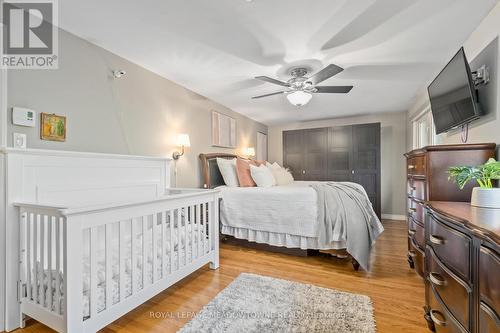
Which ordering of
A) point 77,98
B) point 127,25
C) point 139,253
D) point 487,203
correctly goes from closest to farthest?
point 487,203, point 139,253, point 127,25, point 77,98

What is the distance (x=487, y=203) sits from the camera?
4.19 feet

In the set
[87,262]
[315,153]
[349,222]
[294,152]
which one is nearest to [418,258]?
[349,222]

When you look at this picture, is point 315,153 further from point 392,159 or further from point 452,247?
point 452,247

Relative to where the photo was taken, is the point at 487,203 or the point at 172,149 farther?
the point at 172,149

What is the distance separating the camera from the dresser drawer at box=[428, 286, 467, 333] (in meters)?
1.06

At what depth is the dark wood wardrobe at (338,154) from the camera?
455 centimetres

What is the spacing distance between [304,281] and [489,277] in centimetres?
151

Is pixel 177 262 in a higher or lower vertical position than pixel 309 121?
lower

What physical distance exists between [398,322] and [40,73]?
324 centimetres

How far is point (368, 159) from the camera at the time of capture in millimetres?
4594

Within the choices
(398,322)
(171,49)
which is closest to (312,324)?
(398,322)

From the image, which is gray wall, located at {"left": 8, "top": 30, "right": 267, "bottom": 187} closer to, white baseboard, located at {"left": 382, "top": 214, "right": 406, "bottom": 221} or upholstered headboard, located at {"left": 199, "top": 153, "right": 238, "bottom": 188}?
upholstered headboard, located at {"left": 199, "top": 153, "right": 238, "bottom": 188}

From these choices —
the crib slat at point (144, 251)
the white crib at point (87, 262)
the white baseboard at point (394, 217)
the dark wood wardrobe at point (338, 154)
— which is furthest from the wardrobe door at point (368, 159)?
the crib slat at point (144, 251)

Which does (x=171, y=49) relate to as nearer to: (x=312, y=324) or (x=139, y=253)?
(x=139, y=253)
